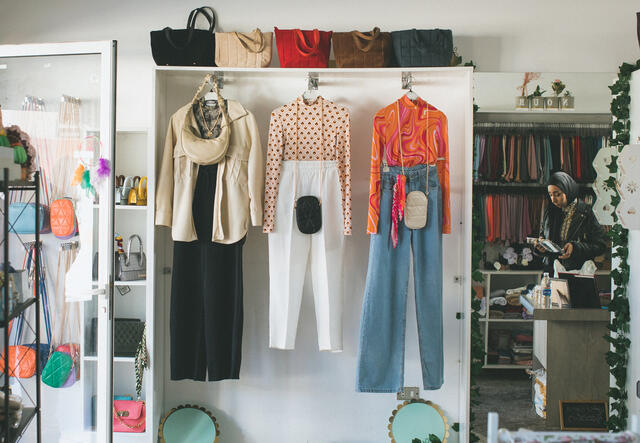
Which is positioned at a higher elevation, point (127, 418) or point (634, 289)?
point (634, 289)

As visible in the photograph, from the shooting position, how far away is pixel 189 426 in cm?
317

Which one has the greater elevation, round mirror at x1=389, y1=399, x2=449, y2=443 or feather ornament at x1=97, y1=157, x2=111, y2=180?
feather ornament at x1=97, y1=157, x2=111, y2=180

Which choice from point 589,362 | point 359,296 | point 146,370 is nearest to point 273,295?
point 359,296

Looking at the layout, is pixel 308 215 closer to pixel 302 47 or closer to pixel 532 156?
pixel 302 47

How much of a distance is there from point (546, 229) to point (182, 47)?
2168mm

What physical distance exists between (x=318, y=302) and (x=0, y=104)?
5.80 feet

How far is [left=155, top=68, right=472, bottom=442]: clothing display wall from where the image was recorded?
10.3 feet

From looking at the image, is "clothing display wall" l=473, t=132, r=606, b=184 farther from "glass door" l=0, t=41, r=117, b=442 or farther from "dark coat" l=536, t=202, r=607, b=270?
"glass door" l=0, t=41, r=117, b=442

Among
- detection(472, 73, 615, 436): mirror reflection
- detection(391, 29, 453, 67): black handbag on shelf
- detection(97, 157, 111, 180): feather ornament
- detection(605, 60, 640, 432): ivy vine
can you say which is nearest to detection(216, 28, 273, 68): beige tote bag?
detection(391, 29, 453, 67): black handbag on shelf

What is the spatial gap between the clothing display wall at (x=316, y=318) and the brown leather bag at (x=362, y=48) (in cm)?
12

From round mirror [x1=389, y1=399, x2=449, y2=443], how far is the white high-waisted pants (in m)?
0.57

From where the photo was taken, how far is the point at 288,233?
296 centimetres

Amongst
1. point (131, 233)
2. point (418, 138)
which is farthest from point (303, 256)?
point (131, 233)

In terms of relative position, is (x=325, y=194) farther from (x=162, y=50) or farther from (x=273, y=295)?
(x=162, y=50)
